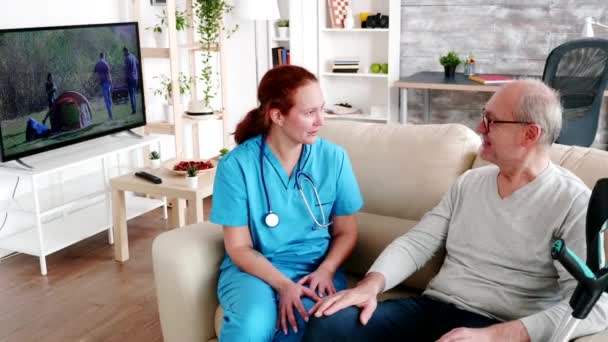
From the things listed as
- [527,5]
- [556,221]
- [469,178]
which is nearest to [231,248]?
[469,178]

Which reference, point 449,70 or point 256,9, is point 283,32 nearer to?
point 256,9

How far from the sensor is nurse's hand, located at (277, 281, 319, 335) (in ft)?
5.63

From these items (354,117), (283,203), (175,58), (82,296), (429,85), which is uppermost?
(175,58)

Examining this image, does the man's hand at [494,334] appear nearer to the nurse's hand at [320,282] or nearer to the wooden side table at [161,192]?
the nurse's hand at [320,282]

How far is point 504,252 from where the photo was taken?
1.63 m

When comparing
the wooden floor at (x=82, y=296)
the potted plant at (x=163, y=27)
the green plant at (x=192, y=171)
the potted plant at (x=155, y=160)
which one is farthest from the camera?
the potted plant at (x=163, y=27)

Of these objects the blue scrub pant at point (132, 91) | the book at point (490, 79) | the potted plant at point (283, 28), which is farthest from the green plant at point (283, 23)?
the blue scrub pant at point (132, 91)

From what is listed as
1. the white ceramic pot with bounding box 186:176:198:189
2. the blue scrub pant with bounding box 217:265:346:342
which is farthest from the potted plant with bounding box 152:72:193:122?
the blue scrub pant with bounding box 217:265:346:342

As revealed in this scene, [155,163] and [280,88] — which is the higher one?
[280,88]

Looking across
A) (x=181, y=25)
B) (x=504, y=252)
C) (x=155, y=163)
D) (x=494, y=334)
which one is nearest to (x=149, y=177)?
(x=155, y=163)

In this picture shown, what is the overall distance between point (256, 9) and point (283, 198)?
8.36 ft

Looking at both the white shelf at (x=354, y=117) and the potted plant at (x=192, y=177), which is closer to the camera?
the potted plant at (x=192, y=177)

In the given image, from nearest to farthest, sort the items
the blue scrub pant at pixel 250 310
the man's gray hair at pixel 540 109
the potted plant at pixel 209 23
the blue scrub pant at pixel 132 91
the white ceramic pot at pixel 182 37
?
1. the man's gray hair at pixel 540 109
2. the blue scrub pant at pixel 250 310
3. the blue scrub pant at pixel 132 91
4. the potted plant at pixel 209 23
5. the white ceramic pot at pixel 182 37

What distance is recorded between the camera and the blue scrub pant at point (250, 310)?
171cm
